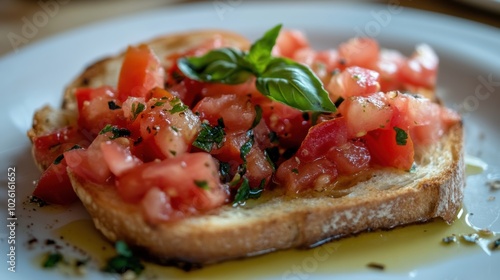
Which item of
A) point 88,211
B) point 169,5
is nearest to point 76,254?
point 88,211

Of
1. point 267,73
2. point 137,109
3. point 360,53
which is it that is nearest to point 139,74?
point 137,109

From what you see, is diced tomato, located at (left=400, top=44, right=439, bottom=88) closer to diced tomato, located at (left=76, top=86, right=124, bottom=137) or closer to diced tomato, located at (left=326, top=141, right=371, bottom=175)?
diced tomato, located at (left=326, top=141, right=371, bottom=175)

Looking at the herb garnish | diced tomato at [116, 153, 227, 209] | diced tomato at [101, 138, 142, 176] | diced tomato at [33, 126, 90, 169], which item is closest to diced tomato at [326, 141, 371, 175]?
diced tomato at [116, 153, 227, 209]

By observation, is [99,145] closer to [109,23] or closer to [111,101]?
[111,101]

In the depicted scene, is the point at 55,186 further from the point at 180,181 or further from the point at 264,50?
the point at 264,50

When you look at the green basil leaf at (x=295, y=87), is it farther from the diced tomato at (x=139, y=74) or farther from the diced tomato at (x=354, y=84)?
the diced tomato at (x=139, y=74)
